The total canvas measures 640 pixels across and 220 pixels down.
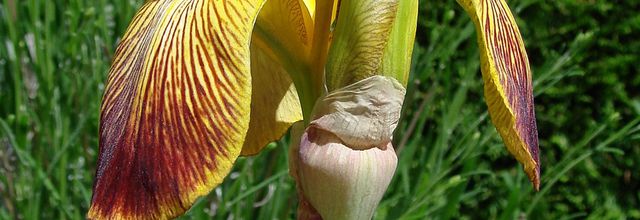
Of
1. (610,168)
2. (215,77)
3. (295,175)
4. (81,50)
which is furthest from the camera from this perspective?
(610,168)

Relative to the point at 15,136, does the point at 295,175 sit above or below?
above

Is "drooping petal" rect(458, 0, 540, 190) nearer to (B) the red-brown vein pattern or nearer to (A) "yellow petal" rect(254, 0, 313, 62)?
(B) the red-brown vein pattern

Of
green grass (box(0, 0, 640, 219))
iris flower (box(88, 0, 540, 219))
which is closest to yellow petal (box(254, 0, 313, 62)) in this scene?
iris flower (box(88, 0, 540, 219))

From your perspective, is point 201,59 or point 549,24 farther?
point 549,24

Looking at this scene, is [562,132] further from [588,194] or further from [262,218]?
[262,218]

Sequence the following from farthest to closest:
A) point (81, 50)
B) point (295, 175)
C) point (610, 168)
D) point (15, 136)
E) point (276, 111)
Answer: point (610, 168) → point (81, 50) → point (15, 136) → point (276, 111) → point (295, 175)

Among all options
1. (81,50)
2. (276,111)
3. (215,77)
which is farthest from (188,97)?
(81,50)
